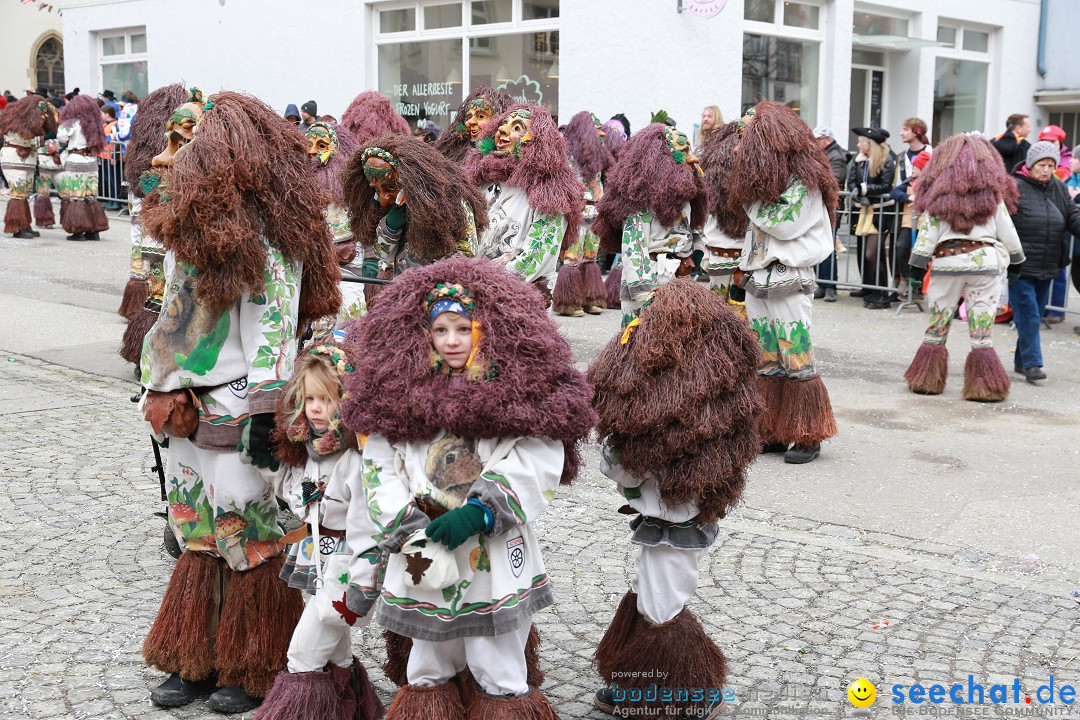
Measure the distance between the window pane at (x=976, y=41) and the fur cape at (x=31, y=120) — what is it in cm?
1420

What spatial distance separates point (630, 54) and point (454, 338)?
1284cm

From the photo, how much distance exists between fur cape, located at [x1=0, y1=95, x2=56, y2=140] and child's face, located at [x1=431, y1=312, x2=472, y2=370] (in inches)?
577

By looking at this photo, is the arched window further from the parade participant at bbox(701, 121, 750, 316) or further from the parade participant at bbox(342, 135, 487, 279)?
the parade participant at bbox(342, 135, 487, 279)

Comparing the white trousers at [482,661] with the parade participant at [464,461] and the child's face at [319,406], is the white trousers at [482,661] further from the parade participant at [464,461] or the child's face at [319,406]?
the child's face at [319,406]

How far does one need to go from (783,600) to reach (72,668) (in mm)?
2931

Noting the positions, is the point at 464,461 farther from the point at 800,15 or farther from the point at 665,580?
the point at 800,15

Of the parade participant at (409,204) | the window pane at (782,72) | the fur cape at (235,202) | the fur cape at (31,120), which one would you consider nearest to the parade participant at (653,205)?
the parade participant at (409,204)

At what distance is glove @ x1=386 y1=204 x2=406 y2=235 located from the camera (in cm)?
548

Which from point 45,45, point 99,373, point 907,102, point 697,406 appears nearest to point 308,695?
point 697,406

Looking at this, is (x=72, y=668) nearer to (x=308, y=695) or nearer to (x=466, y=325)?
(x=308, y=695)

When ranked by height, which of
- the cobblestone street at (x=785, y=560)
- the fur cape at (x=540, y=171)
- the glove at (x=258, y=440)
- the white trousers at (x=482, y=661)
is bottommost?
the cobblestone street at (x=785, y=560)

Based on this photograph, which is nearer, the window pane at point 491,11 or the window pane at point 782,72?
the window pane at point 782,72

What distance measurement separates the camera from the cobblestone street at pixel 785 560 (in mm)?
4461

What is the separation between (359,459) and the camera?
12.2 feet
